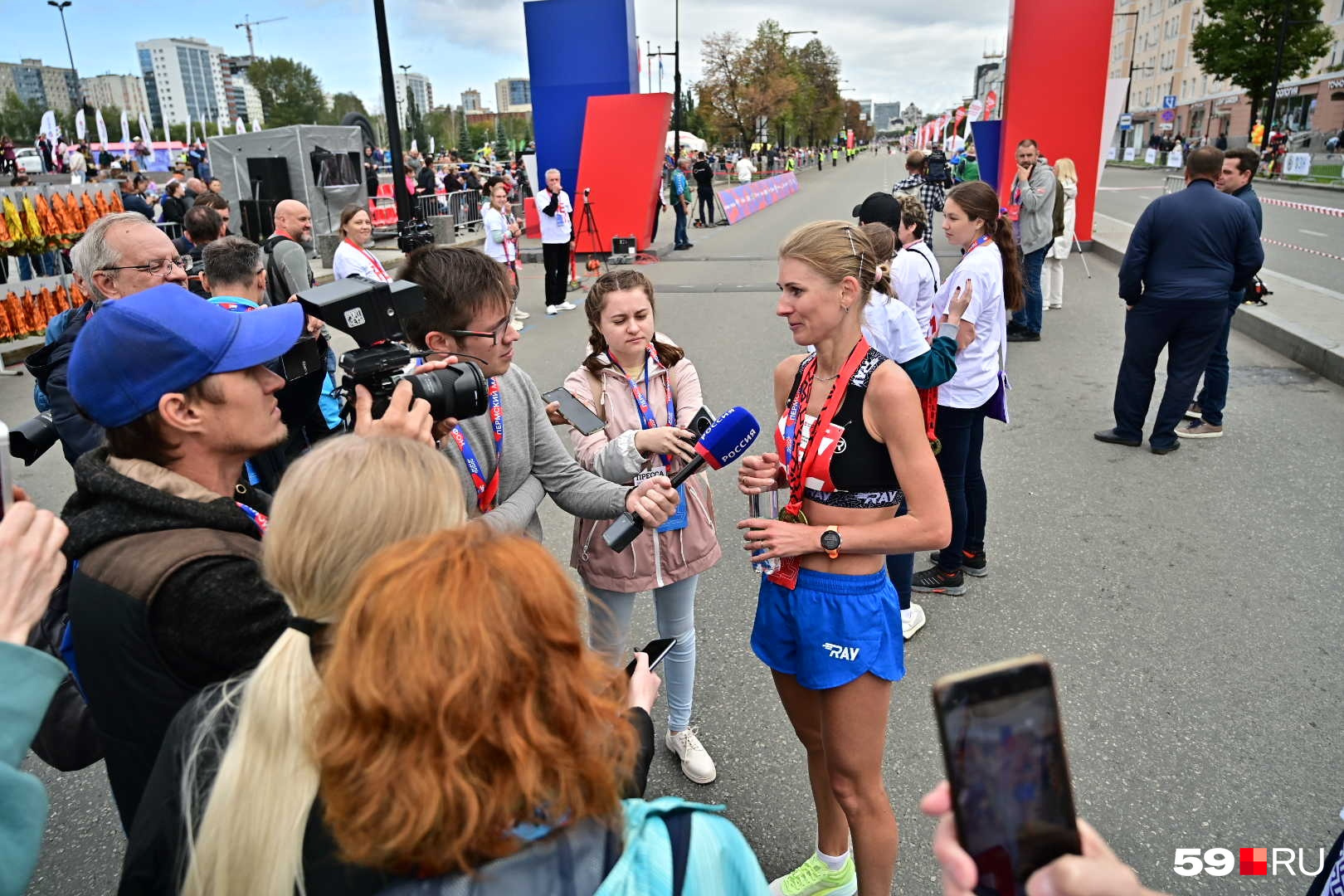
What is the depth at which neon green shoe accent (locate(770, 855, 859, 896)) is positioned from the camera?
2506mm

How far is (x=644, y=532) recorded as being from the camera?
2928 mm

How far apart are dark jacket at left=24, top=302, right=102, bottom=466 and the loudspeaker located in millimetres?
17508

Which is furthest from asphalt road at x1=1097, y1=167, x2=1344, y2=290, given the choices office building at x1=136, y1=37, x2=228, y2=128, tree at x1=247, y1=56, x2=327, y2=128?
office building at x1=136, y1=37, x2=228, y2=128

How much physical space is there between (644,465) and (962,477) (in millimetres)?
2078

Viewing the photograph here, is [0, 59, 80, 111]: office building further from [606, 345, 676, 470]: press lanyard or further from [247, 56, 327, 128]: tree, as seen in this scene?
[606, 345, 676, 470]: press lanyard

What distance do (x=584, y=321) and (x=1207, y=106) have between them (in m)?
75.4

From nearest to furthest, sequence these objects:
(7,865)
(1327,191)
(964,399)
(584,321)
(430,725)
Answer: (430,725), (7,865), (964,399), (584,321), (1327,191)

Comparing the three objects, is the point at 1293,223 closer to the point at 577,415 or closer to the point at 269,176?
the point at 577,415

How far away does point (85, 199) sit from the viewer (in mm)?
10539

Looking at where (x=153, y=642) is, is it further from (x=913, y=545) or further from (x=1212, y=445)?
(x=1212, y=445)

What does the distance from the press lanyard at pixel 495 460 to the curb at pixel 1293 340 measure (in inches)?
323

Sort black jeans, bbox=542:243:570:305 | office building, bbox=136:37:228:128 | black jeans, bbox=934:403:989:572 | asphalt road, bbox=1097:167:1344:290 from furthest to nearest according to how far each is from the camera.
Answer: office building, bbox=136:37:228:128
asphalt road, bbox=1097:167:1344:290
black jeans, bbox=542:243:570:305
black jeans, bbox=934:403:989:572

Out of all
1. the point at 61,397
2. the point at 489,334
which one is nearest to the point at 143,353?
the point at 489,334

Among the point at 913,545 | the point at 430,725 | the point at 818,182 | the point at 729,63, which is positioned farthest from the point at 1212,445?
the point at 729,63
